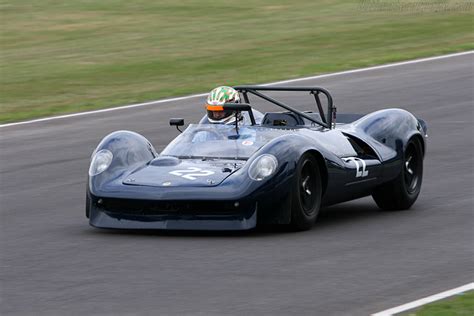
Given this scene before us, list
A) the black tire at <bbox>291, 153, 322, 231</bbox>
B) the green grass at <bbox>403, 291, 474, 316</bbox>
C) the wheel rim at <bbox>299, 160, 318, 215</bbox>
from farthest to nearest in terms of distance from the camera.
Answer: the wheel rim at <bbox>299, 160, 318, 215</bbox>, the black tire at <bbox>291, 153, 322, 231</bbox>, the green grass at <bbox>403, 291, 474, 316</bbox>

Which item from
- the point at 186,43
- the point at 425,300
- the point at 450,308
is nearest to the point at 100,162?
the point at 425,300

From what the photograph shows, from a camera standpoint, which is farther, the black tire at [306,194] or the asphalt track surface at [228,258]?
the black tire at [306,194]

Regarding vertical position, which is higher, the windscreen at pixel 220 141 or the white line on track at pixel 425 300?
the windscreen at pixel 220 141

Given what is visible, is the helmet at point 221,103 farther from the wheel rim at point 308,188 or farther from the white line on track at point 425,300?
the white line on track at point 425,300

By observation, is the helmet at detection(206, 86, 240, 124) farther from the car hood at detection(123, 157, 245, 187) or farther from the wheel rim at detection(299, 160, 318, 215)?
the wheel rim at detection(299, 160, 318, 215)

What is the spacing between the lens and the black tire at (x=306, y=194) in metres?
9.88

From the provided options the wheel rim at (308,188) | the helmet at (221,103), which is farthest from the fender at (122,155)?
the wheel rim at (308,188)

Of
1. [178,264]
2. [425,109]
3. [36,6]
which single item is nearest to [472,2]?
[36,6]

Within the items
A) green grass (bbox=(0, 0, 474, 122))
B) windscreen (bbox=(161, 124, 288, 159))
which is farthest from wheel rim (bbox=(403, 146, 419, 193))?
green grass (bbox=(0, 0, 474, 122))

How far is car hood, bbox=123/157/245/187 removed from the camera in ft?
32.3

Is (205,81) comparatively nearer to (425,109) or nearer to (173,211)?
(425,109)

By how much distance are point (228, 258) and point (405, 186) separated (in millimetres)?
3107

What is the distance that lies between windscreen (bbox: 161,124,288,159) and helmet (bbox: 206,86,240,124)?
0.56 ft

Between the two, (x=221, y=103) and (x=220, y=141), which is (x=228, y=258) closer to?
(x=220, y=141)
